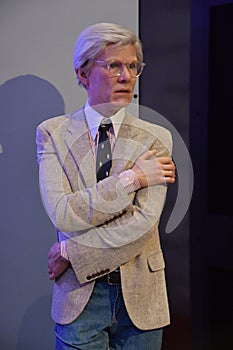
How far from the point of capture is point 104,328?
1388 millimetres

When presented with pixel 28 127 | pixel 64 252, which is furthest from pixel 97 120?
pixel 28 127

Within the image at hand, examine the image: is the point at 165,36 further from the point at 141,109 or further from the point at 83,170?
the point at 83,170

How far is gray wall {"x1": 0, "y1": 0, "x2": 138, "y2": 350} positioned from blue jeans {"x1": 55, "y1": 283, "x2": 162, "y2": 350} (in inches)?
28.6

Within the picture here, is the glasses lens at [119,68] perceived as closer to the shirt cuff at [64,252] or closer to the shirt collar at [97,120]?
the shirt collar at [97,120]

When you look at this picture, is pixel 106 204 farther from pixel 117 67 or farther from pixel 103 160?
pixel 117 67

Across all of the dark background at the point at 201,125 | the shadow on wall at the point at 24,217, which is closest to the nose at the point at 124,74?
the dark background at the point at 201,125

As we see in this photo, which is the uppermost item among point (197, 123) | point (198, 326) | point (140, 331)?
point (197, 123)

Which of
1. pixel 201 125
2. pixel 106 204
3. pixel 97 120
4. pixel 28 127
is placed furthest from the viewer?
pixel 28 127

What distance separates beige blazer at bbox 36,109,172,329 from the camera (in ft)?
4.31

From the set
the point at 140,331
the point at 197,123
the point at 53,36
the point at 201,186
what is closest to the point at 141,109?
the point at 197,123

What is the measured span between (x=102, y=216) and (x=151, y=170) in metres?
0.18

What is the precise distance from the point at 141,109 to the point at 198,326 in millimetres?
776

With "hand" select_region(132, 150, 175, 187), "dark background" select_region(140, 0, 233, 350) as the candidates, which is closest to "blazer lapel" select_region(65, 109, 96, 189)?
"hand" select_region(132, 150, 175, 187)

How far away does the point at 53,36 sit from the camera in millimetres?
1968
